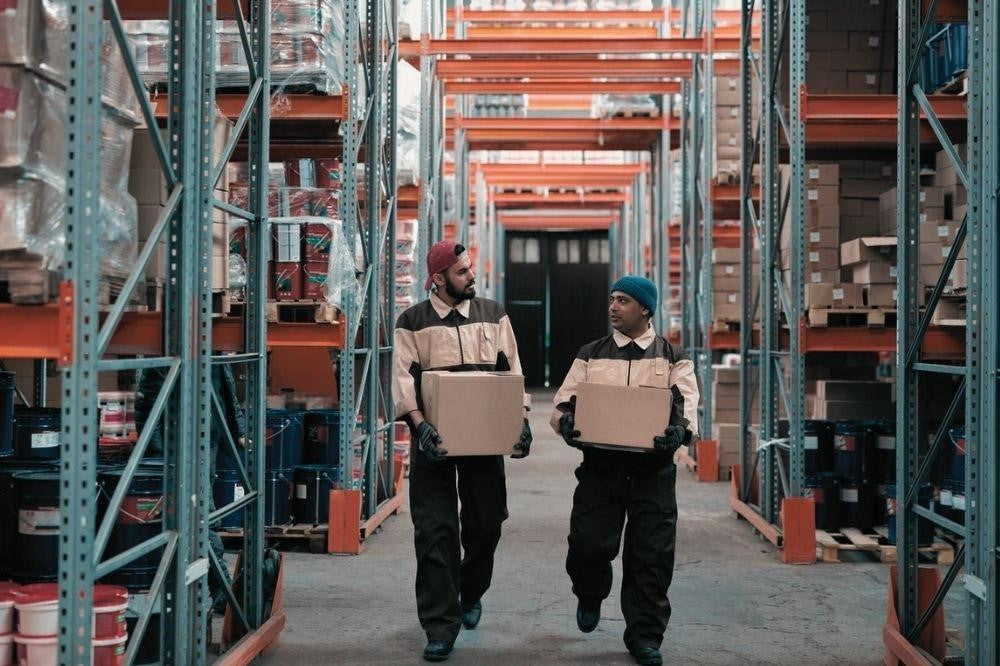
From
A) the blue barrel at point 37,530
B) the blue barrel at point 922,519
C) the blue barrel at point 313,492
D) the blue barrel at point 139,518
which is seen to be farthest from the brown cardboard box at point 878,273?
the blue barrel at point 37,530

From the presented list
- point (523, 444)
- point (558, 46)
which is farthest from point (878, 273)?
point (558, 46)

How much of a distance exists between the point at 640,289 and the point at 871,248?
3.25 metres

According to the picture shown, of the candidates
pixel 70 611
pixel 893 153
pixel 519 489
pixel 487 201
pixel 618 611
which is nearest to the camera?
pixel 70 611

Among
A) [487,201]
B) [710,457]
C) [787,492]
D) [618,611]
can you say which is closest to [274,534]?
[618,611]

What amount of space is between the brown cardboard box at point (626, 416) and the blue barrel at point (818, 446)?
138 inches

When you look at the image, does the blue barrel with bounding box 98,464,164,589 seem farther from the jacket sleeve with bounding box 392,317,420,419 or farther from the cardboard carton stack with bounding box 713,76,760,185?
the cardboard carton stack with bounding box 713,76,760,185

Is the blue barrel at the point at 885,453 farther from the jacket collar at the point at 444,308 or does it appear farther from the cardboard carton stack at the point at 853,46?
the jacket collar at the point at 444,308

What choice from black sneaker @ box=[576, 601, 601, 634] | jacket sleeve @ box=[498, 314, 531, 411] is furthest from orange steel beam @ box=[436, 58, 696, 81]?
black sneaker @ box=[576, 601, 601, 634]

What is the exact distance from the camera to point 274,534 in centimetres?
751

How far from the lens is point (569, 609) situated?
5.99 m

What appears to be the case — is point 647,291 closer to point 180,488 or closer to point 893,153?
point 180,488

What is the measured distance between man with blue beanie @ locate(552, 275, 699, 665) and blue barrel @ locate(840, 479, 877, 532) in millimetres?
3270

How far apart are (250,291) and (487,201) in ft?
61.5

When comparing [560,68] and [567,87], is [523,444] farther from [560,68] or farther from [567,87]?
[567,87]
